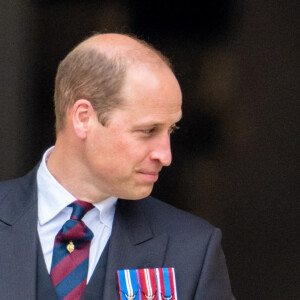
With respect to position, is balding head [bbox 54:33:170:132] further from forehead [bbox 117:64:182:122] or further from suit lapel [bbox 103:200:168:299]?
suit lapel [bbox 103:200:168:299]

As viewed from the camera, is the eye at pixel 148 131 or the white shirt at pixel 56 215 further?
the white shirt at pixel 56 215

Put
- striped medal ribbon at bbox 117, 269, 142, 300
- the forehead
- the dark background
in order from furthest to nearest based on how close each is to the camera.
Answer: the dark background < striped medal ribbon at bbox 117, 269, 142, 300 < the forehead

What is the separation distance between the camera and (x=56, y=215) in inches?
118

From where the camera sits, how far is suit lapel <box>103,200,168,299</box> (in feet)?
9.75

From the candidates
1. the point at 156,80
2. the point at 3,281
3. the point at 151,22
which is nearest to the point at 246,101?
the point at 151,22

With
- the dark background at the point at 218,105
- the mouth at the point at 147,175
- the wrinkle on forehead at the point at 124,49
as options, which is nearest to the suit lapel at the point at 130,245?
the mouth at the point at 147,175

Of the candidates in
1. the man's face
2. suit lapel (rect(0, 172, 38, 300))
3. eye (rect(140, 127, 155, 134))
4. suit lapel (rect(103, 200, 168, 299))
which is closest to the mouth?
the man's face

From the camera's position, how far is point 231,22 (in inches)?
158

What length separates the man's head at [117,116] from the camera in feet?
9.37

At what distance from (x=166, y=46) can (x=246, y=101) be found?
410 millimetres

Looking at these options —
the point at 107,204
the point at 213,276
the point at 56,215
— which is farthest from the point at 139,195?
the point at 213,276

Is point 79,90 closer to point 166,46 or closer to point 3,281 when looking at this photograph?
point 3,281

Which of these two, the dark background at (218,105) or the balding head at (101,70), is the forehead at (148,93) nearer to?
the balding head at (101,70)

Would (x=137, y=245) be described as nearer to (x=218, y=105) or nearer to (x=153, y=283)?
(x=153, y=283)
